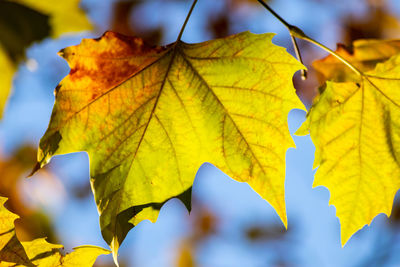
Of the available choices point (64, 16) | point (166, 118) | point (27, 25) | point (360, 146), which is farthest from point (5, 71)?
point (360, 146)

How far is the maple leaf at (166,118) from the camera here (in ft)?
4.27

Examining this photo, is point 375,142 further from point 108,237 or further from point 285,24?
point 108,237

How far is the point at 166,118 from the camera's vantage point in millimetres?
1438

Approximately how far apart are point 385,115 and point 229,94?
22.9 inches

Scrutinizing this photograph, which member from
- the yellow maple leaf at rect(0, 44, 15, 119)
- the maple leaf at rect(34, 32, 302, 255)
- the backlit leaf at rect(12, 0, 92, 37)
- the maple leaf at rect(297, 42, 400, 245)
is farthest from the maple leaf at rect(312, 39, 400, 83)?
→ the yellow maple leaf at rect(0, 44, 15, 119)

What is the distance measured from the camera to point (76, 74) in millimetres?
1348

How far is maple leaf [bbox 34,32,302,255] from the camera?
1303 mm

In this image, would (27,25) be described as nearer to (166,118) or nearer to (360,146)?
(166,118)

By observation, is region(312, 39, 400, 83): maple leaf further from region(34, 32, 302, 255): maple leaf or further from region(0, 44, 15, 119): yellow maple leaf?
region(0, 44, 15, 119): yellow maple leaf

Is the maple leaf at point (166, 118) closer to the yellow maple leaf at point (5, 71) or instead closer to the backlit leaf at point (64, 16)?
the backlit leaf at point (64, 16)

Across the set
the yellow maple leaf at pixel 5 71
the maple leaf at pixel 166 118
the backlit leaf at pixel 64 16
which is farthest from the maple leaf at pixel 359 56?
the yellow maple leaf at pixel 5 71

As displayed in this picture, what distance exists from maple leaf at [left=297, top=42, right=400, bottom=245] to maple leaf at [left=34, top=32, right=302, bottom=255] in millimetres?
230

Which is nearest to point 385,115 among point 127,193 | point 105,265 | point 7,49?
point 127,193

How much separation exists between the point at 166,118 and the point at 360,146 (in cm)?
68
